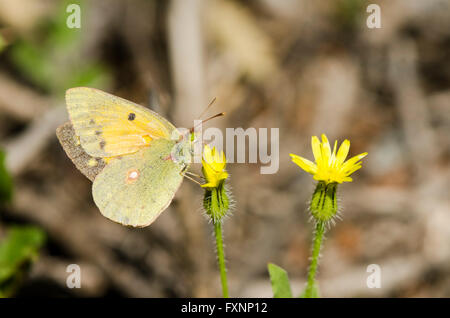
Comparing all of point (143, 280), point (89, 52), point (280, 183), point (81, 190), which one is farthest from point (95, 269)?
point (89, 52)

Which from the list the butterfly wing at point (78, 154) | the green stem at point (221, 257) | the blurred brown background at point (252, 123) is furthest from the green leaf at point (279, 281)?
the blurred brown background at point (252, 123)

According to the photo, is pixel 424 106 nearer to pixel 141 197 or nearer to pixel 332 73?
pixel 332 73

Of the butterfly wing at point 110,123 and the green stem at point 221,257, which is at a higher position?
the butterfly wing at point 110,123

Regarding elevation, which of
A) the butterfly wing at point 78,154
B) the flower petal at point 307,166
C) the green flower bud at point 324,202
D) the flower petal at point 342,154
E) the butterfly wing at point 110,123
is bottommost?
the green flower bud at point 324,202

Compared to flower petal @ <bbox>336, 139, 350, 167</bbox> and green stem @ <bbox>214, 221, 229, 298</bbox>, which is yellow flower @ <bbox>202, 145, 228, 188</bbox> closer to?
green stem @ <bbox>214, 221, 229, 298</bbox>

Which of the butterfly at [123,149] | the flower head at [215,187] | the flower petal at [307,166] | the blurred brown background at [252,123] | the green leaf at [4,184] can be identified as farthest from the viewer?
the blurred brown background at [252,123]

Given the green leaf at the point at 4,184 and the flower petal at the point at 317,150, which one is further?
the green leaf at the point at 4,184

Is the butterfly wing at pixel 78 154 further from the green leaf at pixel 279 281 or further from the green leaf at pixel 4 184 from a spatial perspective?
the green leaf at pixel 279 281
